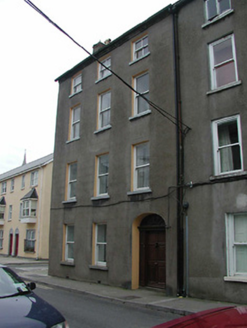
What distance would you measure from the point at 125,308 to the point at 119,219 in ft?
16.3

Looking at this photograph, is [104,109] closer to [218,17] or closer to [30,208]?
[218,17]

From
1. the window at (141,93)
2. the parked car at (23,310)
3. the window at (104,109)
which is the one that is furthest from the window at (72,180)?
the parked car at (23,310)

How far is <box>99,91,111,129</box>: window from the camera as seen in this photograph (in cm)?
1703

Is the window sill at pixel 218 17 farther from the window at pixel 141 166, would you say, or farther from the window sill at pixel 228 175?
the window sill at pixel 228 175

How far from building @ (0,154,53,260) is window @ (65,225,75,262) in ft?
45.0

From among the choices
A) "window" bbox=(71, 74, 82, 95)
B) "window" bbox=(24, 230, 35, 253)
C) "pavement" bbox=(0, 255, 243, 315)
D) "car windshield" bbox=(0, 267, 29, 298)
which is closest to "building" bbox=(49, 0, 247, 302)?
"pavement" bbox=(0, 255, 243, 315)

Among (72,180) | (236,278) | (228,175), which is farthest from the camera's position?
(72,180)

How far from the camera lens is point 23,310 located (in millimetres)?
5078

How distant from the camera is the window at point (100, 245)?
1561 cm

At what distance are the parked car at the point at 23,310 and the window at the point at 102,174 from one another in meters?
9.87

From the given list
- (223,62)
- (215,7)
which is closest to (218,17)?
(215,7)

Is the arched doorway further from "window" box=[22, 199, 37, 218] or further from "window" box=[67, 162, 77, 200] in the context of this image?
"window" box=[22, 199, 37, 218]

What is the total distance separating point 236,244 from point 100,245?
7.28 meters

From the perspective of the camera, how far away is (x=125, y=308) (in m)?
10.3
